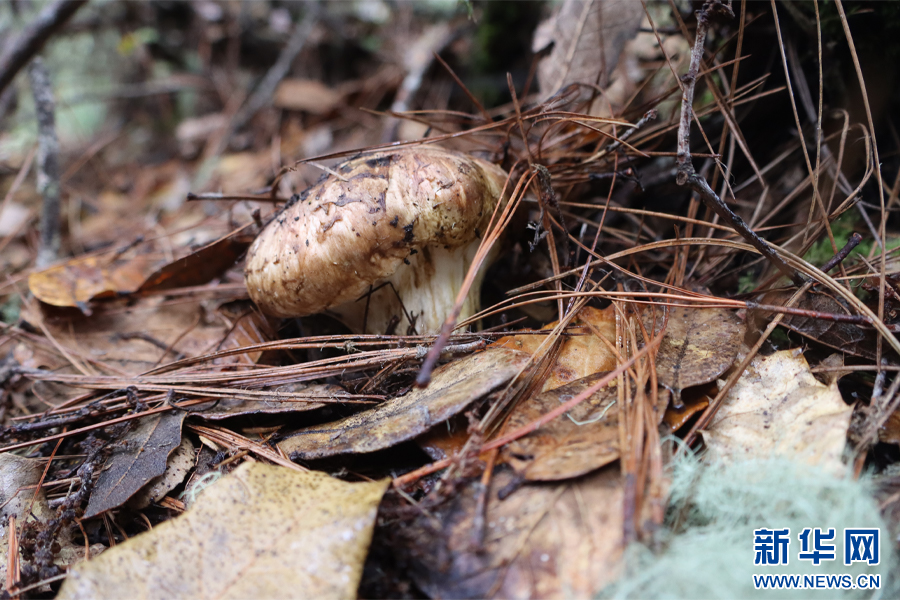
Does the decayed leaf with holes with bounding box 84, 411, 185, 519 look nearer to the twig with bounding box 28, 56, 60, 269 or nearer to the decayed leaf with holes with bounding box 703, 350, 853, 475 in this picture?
the decayed leaf with holes with bounding box 703, 350, 853, 475

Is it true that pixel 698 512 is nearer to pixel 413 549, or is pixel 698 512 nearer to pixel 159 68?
pixel 413 549

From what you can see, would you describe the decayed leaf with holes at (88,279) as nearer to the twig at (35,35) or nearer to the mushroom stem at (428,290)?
the twig at (35,35)

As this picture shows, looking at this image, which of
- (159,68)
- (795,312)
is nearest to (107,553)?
(795,312)

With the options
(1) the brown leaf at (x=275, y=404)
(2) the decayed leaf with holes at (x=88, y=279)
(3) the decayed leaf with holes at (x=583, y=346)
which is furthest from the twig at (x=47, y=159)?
(3) the decayed leaf with holes at (x=583, y=346)

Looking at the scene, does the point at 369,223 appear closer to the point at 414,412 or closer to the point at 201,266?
the point at 414,412

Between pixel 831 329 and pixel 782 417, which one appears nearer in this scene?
pixel 782 417

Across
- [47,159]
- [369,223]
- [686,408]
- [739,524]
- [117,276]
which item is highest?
[47,159]

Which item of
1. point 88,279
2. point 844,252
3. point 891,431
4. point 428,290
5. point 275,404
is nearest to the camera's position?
point 891,431

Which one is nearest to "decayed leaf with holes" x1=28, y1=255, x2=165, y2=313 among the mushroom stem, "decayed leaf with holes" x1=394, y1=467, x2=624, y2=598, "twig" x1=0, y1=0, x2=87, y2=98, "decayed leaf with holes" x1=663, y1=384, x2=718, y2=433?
"twig" x1=0, y1=0, x2=87, y2=98

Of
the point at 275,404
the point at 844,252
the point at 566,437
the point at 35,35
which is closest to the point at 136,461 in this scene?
the point at 275,404
